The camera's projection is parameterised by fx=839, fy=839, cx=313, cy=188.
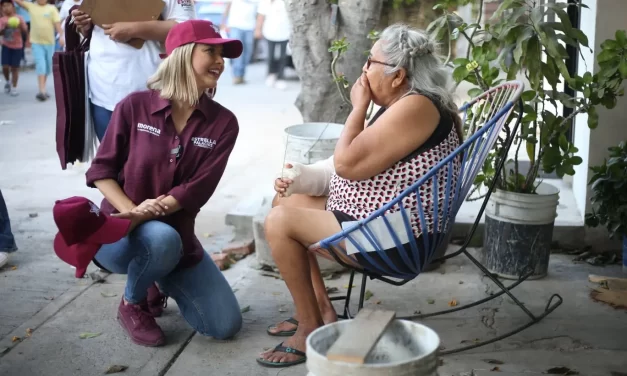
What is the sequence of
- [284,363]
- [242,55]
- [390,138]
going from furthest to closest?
[242,55]
[284,363]
[390,138]

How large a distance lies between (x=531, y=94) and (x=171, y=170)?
189 cm

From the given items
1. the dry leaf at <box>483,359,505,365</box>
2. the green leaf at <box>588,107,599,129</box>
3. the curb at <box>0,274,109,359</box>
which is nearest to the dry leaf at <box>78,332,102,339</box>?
the curb at <box>0,274,109,359</box>

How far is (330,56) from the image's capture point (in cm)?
525

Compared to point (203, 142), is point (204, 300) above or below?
below

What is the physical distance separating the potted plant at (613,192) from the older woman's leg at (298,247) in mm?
1847

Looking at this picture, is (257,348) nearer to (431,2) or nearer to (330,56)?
(330,56)

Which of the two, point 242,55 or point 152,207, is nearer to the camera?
point 152,207

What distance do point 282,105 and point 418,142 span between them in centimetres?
875

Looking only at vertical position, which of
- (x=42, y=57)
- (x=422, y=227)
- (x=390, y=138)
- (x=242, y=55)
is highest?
(x=390, y=138)

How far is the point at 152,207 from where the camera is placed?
3.64 metres

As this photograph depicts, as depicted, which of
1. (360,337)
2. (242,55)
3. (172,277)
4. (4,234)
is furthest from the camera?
(242,55)

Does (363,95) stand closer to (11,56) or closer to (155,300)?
(155,300)

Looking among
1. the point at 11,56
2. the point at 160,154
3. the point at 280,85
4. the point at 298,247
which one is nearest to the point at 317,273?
the point at 298,247

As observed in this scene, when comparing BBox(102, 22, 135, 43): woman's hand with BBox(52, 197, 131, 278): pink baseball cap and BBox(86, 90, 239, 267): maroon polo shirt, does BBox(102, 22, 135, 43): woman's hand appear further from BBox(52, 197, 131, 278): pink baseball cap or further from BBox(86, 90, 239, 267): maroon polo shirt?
BBox(52, 197, 131, 278): pink baseball cap
